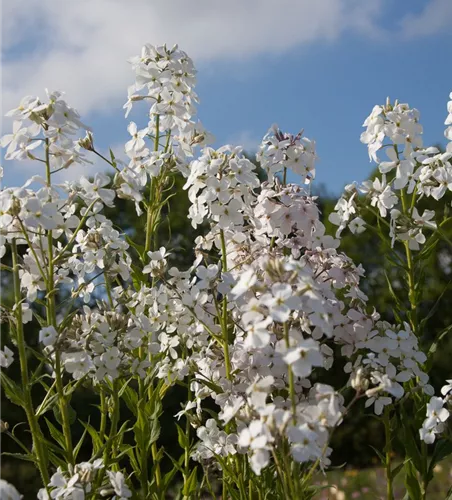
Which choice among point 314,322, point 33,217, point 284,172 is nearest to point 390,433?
point 284,172

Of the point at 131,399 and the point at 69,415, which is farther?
the point at 131,399

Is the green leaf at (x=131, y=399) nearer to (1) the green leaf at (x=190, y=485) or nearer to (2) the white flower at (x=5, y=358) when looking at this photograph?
(1) the green leaf at (x=190, y=485)

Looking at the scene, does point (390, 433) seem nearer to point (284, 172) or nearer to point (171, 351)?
point (171, 351)

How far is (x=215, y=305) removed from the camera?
2904 mm

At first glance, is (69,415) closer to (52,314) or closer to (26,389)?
(26,389)

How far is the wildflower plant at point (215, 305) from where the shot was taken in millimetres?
2301

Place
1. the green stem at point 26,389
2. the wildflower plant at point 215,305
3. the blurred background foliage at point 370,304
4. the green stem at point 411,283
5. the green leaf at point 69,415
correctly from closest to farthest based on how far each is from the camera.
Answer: the wildflower plant at point 215,305
the green stem at point 26,389
the green leaf at point 69,415
the green stem at point 411,283
the blurred background foliage at point 370,304

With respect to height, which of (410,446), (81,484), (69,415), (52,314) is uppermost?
(52,314)

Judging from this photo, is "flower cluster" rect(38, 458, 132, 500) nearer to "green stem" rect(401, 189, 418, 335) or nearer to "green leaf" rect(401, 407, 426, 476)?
"green leaf" rect(401, 407, 426, 476)

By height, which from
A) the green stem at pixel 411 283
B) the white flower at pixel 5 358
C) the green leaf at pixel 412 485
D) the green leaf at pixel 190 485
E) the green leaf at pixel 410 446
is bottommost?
the green leaf at pixel 412 485

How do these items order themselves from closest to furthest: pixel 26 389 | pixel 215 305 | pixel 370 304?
1. pixel 26 389
2. pixel 215 305
3. pixel 370 304

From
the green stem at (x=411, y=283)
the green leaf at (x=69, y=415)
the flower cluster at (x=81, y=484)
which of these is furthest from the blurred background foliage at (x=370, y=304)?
the flower cluster at (x=81, y=484)

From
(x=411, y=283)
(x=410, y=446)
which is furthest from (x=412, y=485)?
(x=411, y=283)

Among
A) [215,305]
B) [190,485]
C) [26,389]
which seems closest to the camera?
[26,389]
